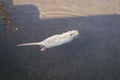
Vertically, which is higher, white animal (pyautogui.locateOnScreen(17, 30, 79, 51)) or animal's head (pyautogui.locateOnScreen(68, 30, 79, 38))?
animal's head (pyautogui.locateOnScreen(68, 30, 79, 38))

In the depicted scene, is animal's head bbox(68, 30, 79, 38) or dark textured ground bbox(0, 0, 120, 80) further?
animal's head bbox(68, 30, 79, 38)

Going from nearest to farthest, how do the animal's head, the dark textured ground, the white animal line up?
the dark textured ground, the white animal, the animal's head

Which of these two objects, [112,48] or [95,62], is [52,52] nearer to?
[95,62]

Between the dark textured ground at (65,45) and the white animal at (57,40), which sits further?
the white animal at (57,40)

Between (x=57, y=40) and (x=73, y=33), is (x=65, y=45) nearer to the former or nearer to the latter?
(x=57, y=40)

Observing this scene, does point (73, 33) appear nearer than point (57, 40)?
No

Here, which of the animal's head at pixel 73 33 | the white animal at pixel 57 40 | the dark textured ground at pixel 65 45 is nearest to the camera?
the dark textured ground at pixel 65 45

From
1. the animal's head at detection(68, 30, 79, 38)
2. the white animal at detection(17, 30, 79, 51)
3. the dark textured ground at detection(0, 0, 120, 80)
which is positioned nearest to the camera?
the dark textured ground at detection(0, 0, 120, 80)

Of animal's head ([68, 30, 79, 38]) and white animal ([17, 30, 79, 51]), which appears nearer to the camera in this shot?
white animal ([17, 30, 79, 51])

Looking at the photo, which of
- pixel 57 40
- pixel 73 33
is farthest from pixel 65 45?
pixel 73 33
